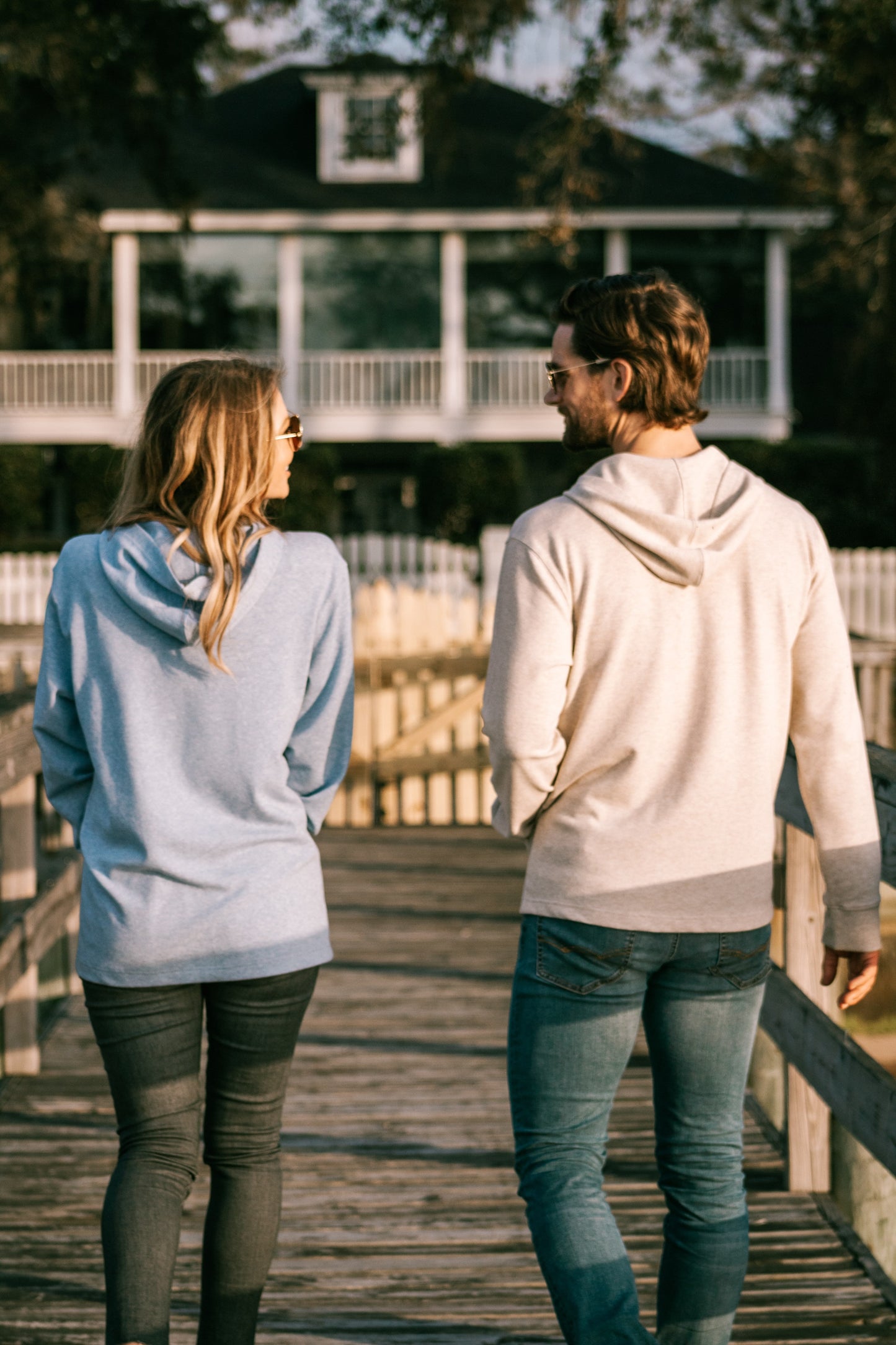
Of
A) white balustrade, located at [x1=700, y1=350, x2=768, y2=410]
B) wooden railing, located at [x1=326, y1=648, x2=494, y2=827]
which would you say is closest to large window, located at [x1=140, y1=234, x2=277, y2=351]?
white balustrade, located at [x1=700, y1=350, x2=768, y2=410]

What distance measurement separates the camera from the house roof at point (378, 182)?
81.1 ft

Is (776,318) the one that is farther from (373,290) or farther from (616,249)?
(373,290)

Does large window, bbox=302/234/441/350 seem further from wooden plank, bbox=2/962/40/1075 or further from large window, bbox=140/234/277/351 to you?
wooden plank, bbox=2/962/40/1075

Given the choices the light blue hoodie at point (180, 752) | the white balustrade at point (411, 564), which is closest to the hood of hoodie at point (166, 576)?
the light blue hoodie at point (180, 752)

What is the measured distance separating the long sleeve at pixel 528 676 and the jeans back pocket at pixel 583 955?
19 cm

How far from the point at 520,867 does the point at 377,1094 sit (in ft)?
10.5

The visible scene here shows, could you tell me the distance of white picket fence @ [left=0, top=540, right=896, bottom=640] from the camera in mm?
17359

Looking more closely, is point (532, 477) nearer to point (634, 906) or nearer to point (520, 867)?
point (520, 867)

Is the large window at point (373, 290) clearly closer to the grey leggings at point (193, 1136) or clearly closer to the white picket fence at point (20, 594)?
the white picket fence at point (20, 594)

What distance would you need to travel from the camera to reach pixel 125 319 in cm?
2480

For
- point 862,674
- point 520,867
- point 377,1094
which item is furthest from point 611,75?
point 377,1094

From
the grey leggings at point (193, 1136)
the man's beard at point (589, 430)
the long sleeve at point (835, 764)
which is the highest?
the man's beard at point (589, 430)

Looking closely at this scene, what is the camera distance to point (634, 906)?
2133 millimetres

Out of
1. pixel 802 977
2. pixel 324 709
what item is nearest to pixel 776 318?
pixel 802 977
